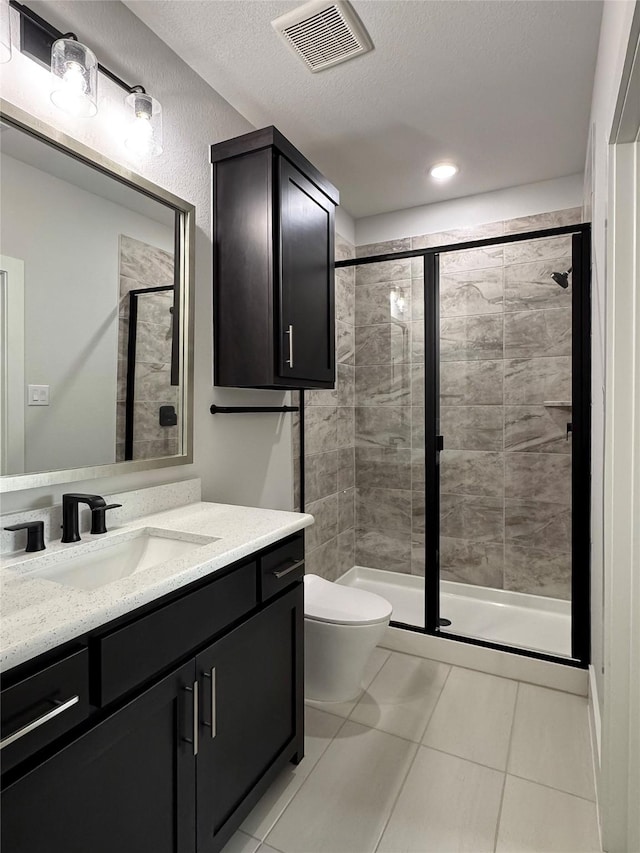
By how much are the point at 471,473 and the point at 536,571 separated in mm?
668

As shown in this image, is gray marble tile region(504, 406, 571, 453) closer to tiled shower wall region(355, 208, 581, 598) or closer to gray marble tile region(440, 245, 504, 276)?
tiled shower wall region(355, 208, 581, 598)

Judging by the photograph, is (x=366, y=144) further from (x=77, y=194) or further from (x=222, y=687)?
(x=222, y=687)

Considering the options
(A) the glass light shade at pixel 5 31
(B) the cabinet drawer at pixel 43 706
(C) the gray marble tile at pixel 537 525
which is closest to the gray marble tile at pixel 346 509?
(C) the gray marble tile at pixel 537 525

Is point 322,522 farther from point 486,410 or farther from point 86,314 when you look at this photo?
point 86,314

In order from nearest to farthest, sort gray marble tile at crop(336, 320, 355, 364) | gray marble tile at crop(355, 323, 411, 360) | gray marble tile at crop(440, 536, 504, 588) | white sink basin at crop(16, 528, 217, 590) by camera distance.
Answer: white sink basin at crop(16, 528, 217, 590) → gray marble tile at crop(440, 536, 504, 588) → gray marble tile at crop(355, 323, 411, 360) → gray marble tile at crop(336, 320, 355, 364)

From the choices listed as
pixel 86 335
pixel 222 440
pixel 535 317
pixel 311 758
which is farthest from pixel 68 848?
pixel 535 317

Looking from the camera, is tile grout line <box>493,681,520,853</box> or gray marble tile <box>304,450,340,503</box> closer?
tile grout line <box>493,681,520,853</box>

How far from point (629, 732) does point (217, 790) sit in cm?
113

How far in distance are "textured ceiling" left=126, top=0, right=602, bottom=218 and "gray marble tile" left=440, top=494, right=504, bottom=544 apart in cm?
184

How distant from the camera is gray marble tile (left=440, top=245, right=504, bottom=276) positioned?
250 centimetres

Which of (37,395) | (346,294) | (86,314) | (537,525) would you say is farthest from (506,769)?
(346,294)

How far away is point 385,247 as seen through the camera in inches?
130

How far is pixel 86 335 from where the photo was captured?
1.45 meters

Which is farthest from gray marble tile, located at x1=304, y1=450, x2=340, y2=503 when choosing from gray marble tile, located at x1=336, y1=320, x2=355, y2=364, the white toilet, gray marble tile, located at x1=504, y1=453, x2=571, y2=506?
gray marble tile, located at x1=504, y1=453, x2=571, y2=506
